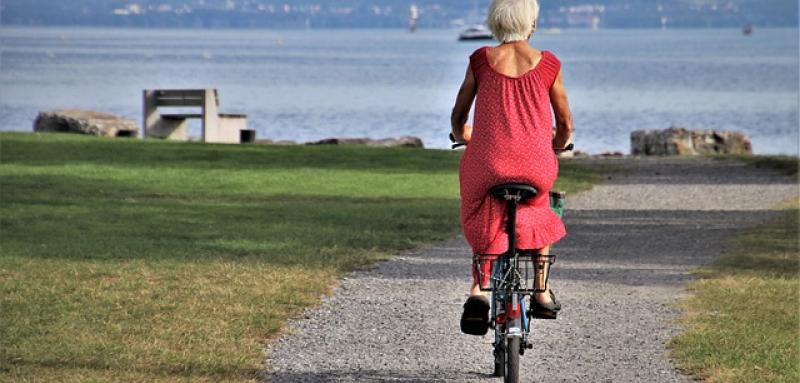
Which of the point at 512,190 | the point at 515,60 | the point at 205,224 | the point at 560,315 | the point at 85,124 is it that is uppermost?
the point at 515,60

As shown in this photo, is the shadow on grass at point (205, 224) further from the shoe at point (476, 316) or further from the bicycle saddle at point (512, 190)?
the bicycle saddle at point (512, 190)

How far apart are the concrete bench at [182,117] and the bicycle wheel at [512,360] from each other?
64.3 feet

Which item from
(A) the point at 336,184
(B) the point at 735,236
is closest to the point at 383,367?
(B) the point at 735,236

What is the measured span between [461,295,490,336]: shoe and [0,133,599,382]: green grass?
1.21 meters

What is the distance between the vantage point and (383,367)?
7.66 meters

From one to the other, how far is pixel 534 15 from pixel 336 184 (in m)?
12.4

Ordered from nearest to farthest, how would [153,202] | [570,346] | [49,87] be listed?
1. [570,346]
2. [153,202]
3. [49,87]

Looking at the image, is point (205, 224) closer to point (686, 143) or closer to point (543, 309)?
point (543, 309)

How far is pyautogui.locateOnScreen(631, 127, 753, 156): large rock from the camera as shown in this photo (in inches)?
1080

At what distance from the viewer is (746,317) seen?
9.22 meters

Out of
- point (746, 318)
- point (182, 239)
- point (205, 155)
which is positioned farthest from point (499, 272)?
point (205, 155)

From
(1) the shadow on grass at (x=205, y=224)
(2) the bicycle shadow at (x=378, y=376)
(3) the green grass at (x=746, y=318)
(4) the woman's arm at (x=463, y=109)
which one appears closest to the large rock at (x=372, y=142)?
(1) the shadow on grass at (x=205, y=224)

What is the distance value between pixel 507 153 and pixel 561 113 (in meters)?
0.40

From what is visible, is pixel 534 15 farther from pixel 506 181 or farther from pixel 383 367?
pixel 383 367
